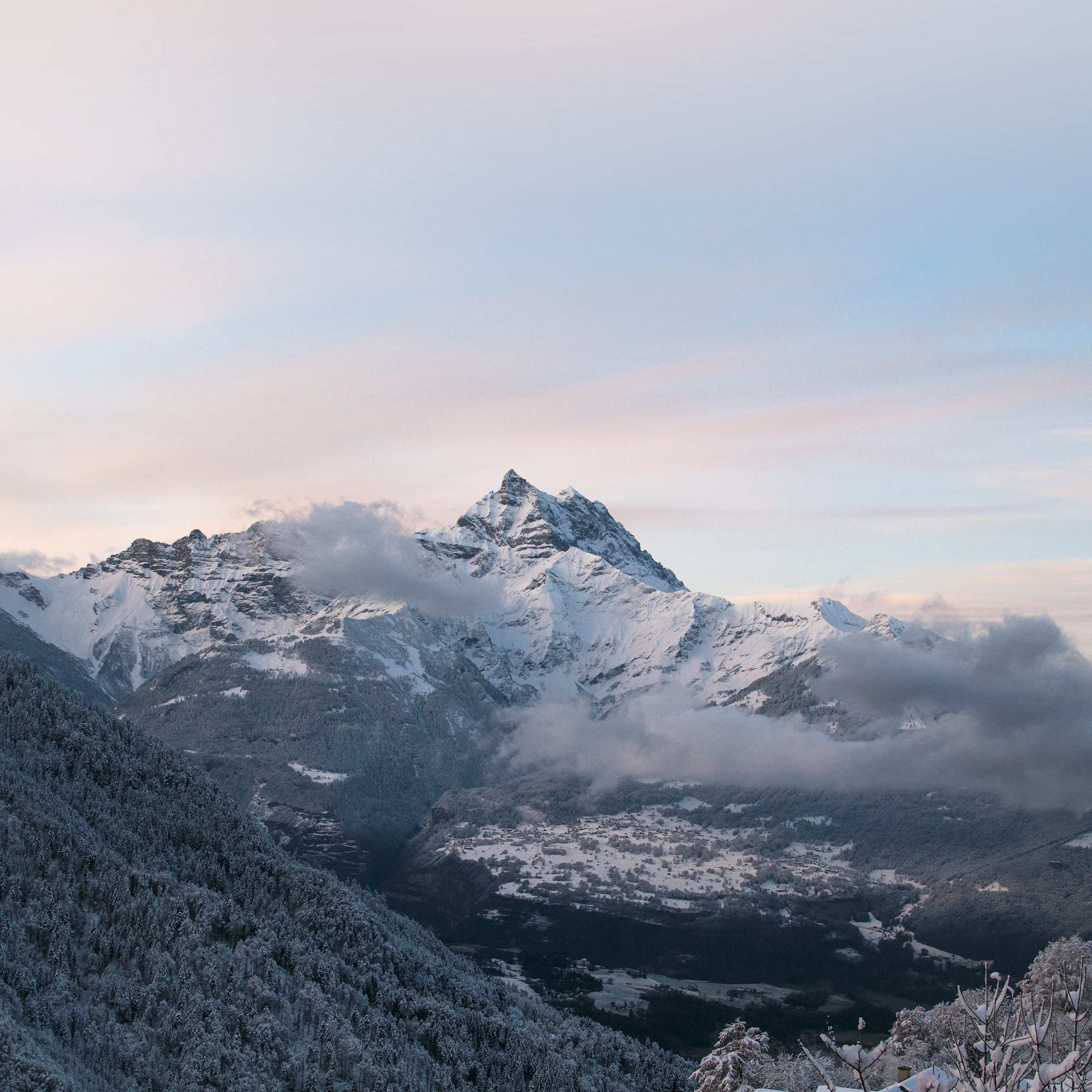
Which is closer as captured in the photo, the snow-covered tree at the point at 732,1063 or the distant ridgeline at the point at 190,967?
the snow-covered tree at the point at 732,1063

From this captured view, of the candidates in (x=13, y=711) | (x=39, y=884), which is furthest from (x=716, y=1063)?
(x=13, y=711)

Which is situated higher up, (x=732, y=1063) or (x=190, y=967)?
(x=732, y=1063)

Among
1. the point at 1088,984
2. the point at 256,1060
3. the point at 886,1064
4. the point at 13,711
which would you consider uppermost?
the point at 13,711

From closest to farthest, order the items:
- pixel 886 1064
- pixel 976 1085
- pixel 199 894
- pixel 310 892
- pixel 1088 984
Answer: pixel 976 1085, pixel 886 1064, pixel 1088 984, pixel 199 894, pixel 310 892

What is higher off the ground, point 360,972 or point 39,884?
point 39,884

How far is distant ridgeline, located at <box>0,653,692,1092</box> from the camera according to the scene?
401 ft

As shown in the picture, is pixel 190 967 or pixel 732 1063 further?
pixel 190 967

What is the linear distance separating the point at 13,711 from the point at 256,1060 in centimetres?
9322

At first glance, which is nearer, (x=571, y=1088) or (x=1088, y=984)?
(x=1088, y=984)

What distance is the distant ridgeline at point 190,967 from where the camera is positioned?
122 meters

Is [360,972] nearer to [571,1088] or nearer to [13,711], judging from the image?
[571,1088]

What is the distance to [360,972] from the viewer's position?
163625 millimetres

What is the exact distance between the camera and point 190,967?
13725cm

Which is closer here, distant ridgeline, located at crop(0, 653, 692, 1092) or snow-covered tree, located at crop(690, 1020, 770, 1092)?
snow-covered tree, located at crop(690, 1020, 770, 1092)
